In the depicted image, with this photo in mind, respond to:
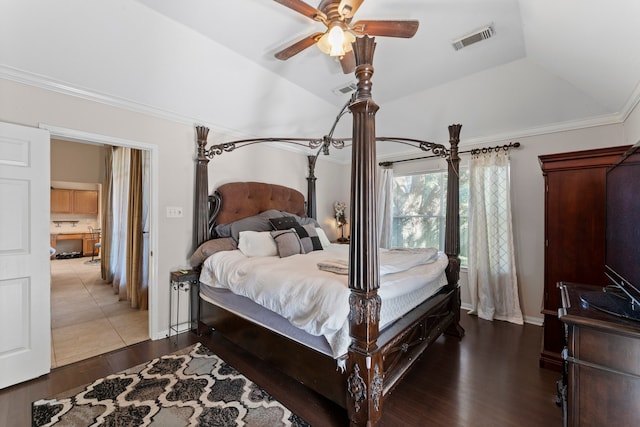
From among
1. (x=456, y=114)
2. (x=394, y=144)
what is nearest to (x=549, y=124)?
(x=456, y=114)

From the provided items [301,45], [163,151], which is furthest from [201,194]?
[301,45]

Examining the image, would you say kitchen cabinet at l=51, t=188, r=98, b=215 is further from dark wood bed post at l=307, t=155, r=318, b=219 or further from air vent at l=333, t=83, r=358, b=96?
air vent at l=333, t=83, r=358, b=96

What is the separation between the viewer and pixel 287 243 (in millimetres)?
2939

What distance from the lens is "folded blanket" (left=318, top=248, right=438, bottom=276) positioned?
6.31 ft

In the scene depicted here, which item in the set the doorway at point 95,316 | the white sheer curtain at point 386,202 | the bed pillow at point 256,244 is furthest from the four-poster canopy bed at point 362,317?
Answer: the white sheer curtain at point 386,202

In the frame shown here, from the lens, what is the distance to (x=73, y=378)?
2.11 m

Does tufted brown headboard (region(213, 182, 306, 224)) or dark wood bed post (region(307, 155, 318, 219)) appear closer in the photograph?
tufted brown headboard (region(213, 182, 306, 224))

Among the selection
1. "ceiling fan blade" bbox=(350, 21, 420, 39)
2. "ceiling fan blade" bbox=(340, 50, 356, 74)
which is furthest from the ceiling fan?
"ceiling fan blade" bbox=(340, 50, 356, 74)

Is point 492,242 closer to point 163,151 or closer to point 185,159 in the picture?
point 185,159

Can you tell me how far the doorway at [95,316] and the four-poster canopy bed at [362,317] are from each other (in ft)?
1.72

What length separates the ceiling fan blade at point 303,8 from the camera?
5.17 feet

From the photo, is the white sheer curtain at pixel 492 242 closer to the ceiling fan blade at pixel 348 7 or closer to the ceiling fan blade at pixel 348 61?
the ceiling fan blade at pixel 348 61

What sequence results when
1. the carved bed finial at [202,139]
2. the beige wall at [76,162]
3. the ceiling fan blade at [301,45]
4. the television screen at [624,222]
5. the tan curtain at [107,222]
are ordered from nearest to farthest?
1. the television screen at [624,222]
2. the ceiling fan blade at [301,45]
3. the carved bed finial at [202,139]
4. the tan curtain at [107,222]
5. the beige wall at [76,162]

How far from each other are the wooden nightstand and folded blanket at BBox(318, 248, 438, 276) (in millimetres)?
1634
